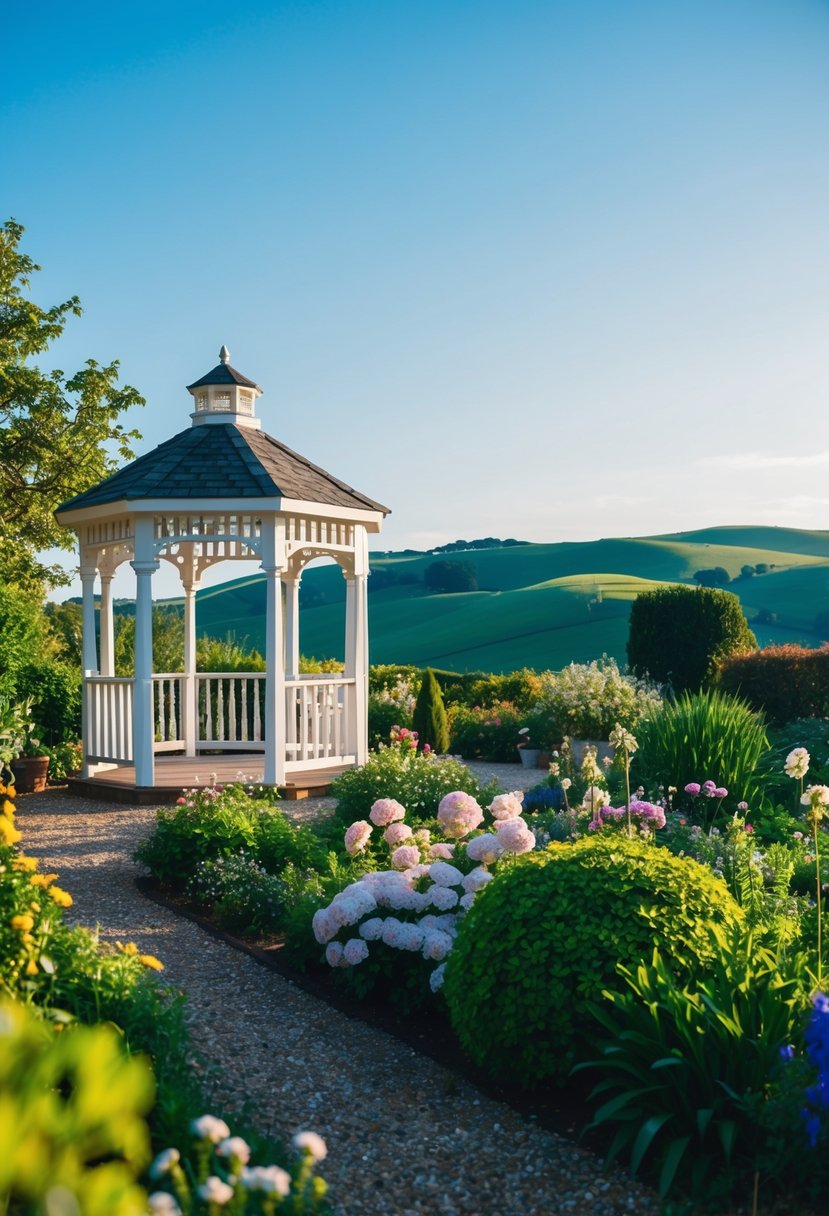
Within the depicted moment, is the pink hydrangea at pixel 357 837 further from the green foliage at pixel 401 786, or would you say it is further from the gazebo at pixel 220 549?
the gazebo at pixel 220 549

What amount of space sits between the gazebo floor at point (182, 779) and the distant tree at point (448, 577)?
151 ft

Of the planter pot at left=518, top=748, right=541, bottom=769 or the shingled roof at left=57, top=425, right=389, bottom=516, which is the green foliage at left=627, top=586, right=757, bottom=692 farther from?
the shingled roof at left=57, top=425, right=389, bottom=516

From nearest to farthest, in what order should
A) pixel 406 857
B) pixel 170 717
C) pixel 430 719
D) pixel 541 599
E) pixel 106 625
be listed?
1. pixel 406 857
2. pixel 106 625
3. pixel 170 717
4. pixel 430 719
5. pixel 541 599

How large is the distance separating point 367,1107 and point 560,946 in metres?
1.00

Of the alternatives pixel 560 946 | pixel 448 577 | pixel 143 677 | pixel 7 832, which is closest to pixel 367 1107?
pixel 560 946

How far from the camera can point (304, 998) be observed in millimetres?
5395

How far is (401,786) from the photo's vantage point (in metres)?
8.48

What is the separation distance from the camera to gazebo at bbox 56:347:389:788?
1141cm

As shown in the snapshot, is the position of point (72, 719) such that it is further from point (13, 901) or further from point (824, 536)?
point (824, 536)

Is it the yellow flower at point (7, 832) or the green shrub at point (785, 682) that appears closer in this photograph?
the yellow flower at point (7, 832)

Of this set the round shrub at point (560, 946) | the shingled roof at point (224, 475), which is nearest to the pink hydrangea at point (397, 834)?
the round shrub at point (560, 946)

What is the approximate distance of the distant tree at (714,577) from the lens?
56644 millimetres

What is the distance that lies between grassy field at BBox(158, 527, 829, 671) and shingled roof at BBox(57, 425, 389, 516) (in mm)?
27188

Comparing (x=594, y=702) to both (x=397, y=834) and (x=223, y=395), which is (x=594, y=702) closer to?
(x=223, y=395)
